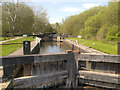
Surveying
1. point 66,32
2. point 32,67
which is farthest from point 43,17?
point 32,67

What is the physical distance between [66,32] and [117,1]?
31.3 m

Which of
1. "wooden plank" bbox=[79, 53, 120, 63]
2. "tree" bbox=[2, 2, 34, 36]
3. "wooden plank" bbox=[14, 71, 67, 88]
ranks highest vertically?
"tree" bbox=[2, 2, 34, 36]

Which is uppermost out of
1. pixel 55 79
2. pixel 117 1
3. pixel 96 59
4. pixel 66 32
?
pixel 117 1

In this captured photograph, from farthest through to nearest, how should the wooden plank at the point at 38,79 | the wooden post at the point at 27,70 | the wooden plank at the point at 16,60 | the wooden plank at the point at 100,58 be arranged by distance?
the wooden plank at the point at 100,58 < the wooden post at the point at 27,70 < the wooden plank at the point at 38,79 < the wooden plank at the point at 16,60

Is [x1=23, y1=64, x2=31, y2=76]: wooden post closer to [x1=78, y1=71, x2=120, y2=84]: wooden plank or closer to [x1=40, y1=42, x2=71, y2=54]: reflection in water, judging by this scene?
[x1=78, y1=71, x2=120, y2=84]: wooden plank

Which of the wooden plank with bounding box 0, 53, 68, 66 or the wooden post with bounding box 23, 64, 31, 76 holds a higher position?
the wooden plank with bounding box 0, 53, 68, 66

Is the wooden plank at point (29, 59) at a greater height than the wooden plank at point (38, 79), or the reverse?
the wooden plank at point (29, 59)


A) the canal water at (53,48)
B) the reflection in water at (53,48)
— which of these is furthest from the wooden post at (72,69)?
the reflection in water at (53,48)

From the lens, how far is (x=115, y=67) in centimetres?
629

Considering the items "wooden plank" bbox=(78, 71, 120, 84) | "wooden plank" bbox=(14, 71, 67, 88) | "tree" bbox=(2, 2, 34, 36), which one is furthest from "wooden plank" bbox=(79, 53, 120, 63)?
"tree" bbox=(2, 2, 34, 36)

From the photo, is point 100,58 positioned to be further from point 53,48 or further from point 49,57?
point 53,48

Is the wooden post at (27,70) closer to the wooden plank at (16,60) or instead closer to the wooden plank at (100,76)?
the wooden plank at (16,60)

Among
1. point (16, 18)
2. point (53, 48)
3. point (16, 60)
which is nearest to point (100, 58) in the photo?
point (16, 60)

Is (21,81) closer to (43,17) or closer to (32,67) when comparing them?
(32,67)
